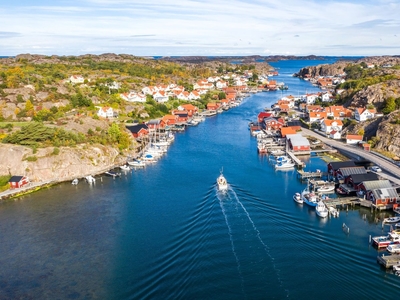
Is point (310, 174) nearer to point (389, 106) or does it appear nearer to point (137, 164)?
point (137, 164)

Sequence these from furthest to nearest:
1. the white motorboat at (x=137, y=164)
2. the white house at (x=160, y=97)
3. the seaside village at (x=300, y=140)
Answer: the white house at (x=160, y=97) < the white motorboat at (x=137, y=164) < the seaside village at (x=300, y=140)

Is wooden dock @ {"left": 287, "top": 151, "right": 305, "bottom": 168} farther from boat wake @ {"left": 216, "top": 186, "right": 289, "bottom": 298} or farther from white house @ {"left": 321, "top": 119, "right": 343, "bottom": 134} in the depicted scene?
boat wake @ {"left": 216, "top": 186, "right": 289, "bottom": 298}

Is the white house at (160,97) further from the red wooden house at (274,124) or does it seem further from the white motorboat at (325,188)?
the white motorboat at (325,188)

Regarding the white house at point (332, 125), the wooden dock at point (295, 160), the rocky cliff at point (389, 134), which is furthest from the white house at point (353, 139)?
the wooden dock at point (295, 160)

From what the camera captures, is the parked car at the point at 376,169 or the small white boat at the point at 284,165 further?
the small white boat at the point at 284,165

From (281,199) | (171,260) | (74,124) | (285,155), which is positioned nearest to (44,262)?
(171,260)

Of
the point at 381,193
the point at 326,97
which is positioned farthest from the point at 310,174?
the point at 326,97

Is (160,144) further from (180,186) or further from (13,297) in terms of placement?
(13,297)

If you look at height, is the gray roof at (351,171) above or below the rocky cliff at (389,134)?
below
